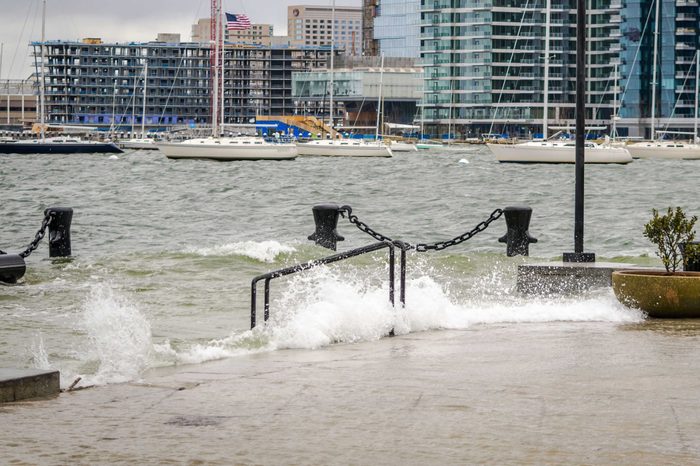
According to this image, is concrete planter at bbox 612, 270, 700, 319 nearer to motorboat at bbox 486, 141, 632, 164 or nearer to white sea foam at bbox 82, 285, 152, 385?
white sea foam at bbox 82, 285, 152, 385

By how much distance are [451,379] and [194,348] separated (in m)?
3.16

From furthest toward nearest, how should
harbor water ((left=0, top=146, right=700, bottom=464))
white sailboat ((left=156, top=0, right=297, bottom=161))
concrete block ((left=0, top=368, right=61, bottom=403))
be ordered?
white sailboat ((left=156, top=0, right=297, bottom=161)) < concrete block ((left=0, top=368, right=61, bottom=403)) < harbor water ((left=0, top=146, right=700, bottom=464))

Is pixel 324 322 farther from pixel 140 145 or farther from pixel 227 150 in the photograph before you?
pixel 140 145

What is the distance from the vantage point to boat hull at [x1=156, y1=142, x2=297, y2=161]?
4387 inches

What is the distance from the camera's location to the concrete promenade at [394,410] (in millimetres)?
7031

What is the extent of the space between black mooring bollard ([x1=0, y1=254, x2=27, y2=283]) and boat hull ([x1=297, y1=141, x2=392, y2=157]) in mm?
108014

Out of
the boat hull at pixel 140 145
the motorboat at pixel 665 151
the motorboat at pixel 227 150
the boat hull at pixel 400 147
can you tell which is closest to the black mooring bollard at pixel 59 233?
the motorboat at pixel 227 150

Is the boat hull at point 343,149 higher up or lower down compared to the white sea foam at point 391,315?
higher up

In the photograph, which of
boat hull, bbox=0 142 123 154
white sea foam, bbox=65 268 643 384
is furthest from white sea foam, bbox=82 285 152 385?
boat hull, bbox=0 142 123 154

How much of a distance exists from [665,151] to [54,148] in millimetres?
63210

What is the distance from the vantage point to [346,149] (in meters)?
130

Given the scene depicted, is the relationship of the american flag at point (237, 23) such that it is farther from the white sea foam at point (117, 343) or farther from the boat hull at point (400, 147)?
the white sea foam at point (117, 343)

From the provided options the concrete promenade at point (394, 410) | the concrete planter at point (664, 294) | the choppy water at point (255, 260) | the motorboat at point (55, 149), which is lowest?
the choppy water at point (255, 260)

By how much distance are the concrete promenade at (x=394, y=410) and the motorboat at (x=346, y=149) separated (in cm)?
11754
